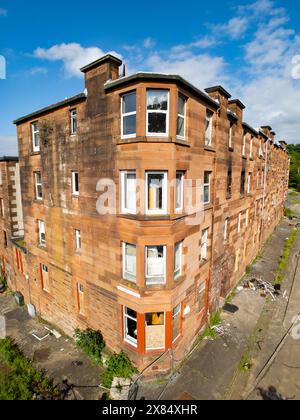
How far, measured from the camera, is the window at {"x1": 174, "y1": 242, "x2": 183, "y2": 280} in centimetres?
1125

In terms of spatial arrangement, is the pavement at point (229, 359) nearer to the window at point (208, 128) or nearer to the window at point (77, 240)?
the window at point (77, 240)

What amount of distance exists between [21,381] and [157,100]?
1472 cm

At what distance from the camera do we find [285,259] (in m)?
27.0

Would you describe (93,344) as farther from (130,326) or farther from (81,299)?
(130,326)

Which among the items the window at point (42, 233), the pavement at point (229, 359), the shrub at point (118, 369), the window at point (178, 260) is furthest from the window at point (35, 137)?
the pavement at point (229, 359)

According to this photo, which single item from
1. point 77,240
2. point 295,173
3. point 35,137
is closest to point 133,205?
point 77,240

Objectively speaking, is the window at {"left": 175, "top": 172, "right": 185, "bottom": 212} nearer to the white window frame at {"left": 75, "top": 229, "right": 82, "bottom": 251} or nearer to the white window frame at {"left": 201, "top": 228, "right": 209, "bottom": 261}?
the white window frame at {"left": 201, "top": 228, "right": 209, "bottom": 261}

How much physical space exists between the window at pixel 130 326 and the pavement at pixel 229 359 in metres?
1.95

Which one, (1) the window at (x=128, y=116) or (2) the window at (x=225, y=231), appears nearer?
(1) the window at (x=128, y=116)

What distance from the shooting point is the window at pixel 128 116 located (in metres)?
9.97

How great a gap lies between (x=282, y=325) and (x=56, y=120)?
19554mm

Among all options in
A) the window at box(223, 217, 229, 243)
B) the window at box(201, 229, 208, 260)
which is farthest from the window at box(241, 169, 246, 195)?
the window at box(201, 229, 208, 260)
